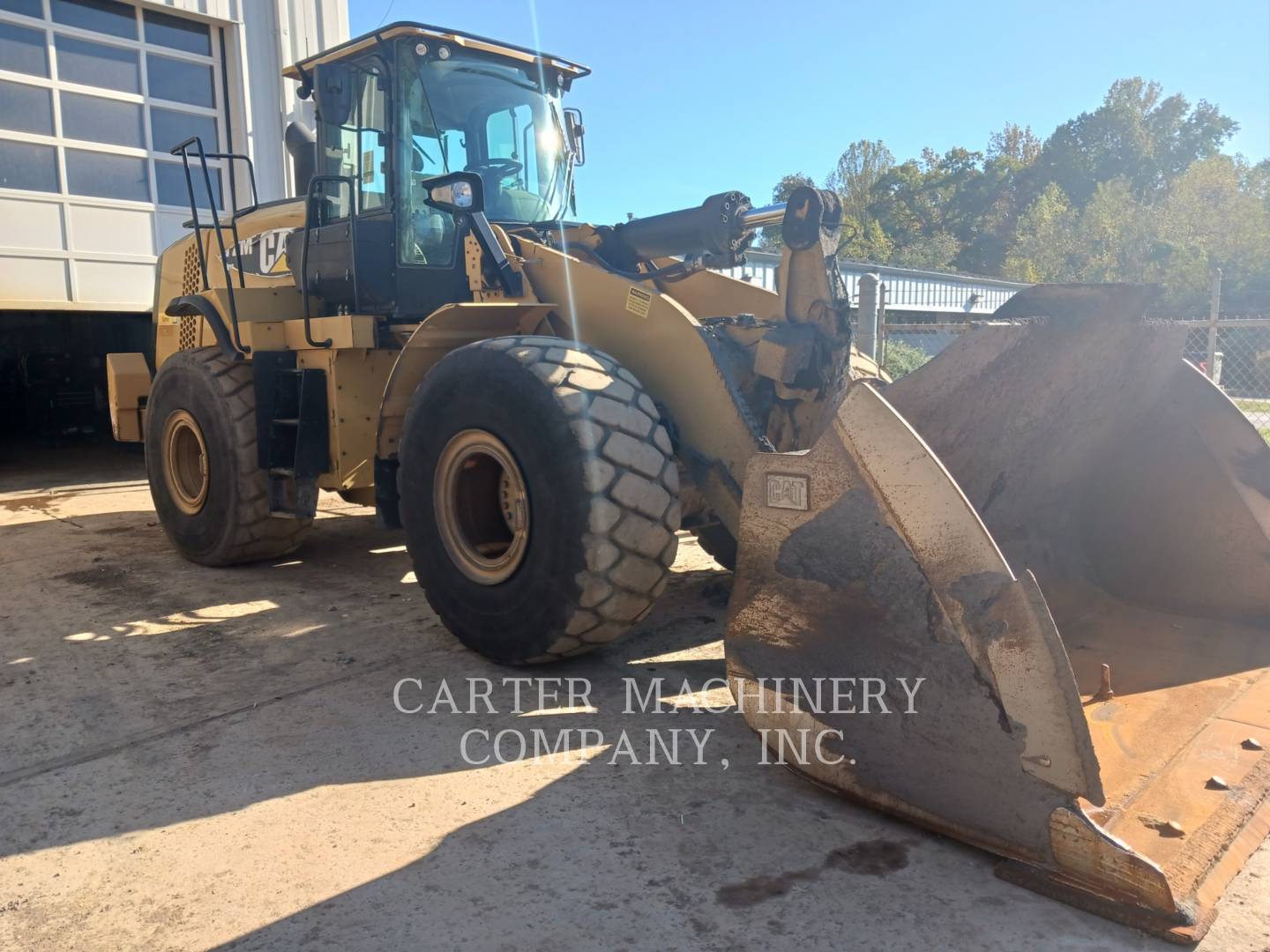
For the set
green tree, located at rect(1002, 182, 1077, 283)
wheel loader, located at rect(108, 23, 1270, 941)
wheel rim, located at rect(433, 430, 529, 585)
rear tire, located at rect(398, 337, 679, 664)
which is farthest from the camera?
green tree, located at rect(1002, 182, 1077, 283)

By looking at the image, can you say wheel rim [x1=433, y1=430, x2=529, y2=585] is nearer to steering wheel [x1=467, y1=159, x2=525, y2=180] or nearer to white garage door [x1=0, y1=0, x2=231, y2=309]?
steering wheel [x1=467, y1=159, x2=525, y2=180]

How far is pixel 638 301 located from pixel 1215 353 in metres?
8.13

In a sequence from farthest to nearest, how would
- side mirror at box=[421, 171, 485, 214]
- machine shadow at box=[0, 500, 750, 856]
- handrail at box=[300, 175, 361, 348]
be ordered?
handrail at box=[300, 175, 361, 348], side mirror at box=[421, 171, 485, 214], machine shadow at box=[0, 500, 750, 856]

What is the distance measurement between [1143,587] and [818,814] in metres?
2.03

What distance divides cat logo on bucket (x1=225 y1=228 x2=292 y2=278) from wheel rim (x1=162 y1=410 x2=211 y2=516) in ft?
5.27

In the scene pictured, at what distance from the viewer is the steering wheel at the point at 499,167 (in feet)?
17.0

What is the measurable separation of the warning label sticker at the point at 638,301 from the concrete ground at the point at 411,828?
1.45 m

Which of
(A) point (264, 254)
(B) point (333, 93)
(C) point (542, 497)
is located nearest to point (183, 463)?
(A) point (264, 254)

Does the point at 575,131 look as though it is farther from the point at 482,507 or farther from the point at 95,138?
the point at 95,138

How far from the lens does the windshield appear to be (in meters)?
4.99

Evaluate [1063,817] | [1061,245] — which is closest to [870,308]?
[1063,817]

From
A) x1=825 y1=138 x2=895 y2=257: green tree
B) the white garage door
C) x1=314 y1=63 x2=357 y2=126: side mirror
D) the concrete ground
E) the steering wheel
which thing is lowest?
the concrete ground

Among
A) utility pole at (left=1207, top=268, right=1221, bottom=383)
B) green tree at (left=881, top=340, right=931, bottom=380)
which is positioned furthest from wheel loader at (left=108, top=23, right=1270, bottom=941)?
green tree at (left=881, top=340, right=931, bottom=380)

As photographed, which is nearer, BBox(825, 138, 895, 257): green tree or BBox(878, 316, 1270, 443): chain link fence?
BBox(878, 316, 1270, 443): chain link fence
